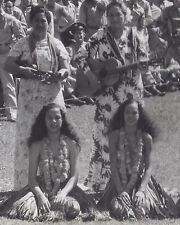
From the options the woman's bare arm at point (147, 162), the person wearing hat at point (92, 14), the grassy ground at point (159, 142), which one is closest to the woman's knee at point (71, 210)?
the woman's bare arm at point (147, 162)

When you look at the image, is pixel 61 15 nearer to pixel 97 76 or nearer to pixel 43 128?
pixel 97 76

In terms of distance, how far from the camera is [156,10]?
54.2ft

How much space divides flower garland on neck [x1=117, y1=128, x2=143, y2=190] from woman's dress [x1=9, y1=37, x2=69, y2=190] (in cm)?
101

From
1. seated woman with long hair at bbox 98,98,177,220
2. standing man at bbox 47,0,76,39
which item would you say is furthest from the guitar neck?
standing man at bbox 47,0,76,39

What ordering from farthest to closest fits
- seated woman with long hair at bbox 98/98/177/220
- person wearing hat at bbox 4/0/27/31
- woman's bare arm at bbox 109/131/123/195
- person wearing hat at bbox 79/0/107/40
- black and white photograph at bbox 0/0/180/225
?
person wearing hat at bbox 79/0/107/40, person wearing hat at bbox 4/0/27/31, woman's bare arm at bbox 109/131/123/195, seated woman with long hair at bbox 98/98/177/220, black and white photograph at bbox 0/0/180/225

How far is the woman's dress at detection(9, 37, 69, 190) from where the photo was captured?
910 cm

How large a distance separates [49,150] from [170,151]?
153 inches

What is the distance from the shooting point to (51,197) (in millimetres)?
8180

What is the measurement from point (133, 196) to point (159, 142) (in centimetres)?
129

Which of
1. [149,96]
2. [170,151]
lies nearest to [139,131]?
[170,151]

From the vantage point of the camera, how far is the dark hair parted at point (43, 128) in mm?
8406

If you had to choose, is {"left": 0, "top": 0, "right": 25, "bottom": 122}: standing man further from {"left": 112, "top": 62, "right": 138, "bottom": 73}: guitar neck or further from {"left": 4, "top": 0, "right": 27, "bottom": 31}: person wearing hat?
{"left": 112, "top": 62, "right": 138, "bottom": 73}: guitar neck

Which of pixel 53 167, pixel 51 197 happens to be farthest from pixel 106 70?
pixel 51 197

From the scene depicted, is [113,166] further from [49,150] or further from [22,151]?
[22,151]
